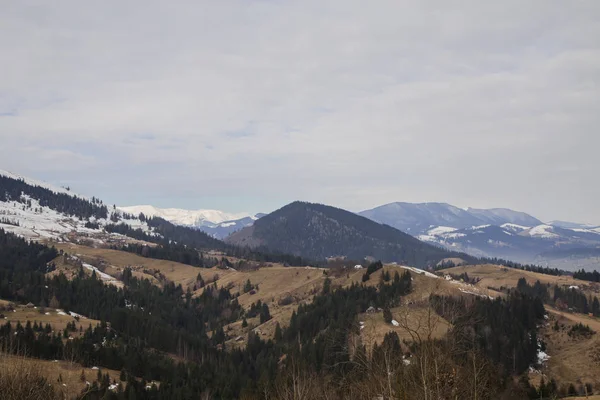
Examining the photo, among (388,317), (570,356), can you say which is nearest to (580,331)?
(570,356)

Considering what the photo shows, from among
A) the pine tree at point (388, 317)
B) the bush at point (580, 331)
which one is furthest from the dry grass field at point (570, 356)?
the pine tree at point (388, 317)

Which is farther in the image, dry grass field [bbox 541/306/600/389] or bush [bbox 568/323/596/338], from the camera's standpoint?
bush [bbox 568/323/596/338]

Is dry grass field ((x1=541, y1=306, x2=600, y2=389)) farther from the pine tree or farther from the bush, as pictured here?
the pine tree

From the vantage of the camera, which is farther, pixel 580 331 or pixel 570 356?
pixel 580 331

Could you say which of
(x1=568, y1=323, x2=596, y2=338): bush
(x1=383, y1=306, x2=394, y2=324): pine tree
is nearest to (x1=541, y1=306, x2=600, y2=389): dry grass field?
(x1=568, y1=323, x2=596, y2=338): bush

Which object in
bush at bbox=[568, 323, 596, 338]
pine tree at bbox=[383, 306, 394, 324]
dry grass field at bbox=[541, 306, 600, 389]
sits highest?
pine tree at bbox=[383, 306, 394, 324]

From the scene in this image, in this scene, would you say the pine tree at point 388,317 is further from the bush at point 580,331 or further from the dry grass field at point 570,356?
the bush at point 580,331

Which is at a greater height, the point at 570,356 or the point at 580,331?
the point at 580,331

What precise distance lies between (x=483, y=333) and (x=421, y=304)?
3101 cm

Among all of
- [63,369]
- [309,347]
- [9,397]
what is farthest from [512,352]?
[9,397]

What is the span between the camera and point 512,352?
16388cm

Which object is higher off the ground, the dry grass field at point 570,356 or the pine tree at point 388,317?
the pine tree at point 388,317

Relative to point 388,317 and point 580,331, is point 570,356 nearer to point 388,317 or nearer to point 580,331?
point 580,331

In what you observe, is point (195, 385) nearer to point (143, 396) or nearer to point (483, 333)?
point (143, 396)
